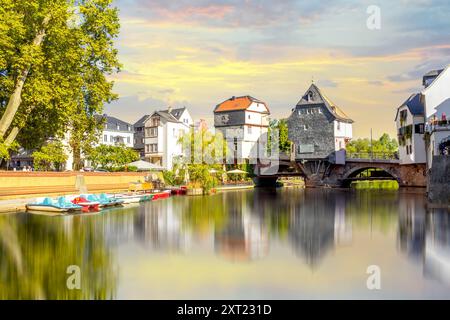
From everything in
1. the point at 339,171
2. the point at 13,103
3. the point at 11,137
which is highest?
the point at 13,103

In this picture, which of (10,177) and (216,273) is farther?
(10,177)

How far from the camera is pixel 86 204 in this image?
119ft

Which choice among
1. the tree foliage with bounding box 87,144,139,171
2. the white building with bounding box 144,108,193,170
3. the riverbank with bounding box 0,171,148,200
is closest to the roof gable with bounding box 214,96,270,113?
the white building with bounding box 144,108,193,170

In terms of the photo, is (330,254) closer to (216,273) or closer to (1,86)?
(216,273)

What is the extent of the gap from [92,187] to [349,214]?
88.4 ft

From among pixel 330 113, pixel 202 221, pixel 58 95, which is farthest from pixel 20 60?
pixel 330 113

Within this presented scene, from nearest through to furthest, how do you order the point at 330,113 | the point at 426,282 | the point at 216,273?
1. the point at 426,282
2. the point at 216,273
3. the point at 330,113

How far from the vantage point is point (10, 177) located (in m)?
37.8

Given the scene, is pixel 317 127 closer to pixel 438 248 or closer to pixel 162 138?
pixel 162 138

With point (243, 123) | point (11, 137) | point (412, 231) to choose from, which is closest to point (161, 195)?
point (11, 137)

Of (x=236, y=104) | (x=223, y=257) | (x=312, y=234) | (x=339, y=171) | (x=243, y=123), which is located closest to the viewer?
(x=223, y=257)

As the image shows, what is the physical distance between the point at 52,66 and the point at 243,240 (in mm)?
23174

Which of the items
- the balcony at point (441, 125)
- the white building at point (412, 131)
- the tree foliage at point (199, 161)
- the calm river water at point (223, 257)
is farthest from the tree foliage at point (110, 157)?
the balcony at point (441, 125)

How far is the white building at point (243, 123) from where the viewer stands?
295 ft
